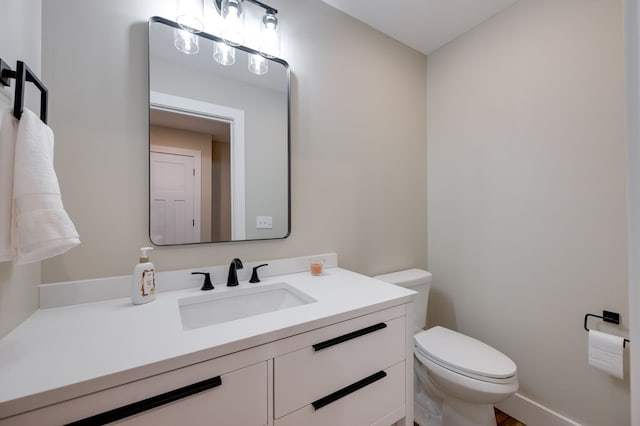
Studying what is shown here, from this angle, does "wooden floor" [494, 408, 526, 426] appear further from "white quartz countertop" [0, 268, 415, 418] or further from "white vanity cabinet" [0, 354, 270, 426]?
"white vanity cabinet" [0, 354, 270, 426]

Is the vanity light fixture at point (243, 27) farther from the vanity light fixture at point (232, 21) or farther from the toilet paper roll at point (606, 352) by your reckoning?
the toilet paper roll at point (606, 352)

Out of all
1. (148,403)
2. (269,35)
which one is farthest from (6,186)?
(269,35)

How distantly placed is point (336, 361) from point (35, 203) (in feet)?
3.00

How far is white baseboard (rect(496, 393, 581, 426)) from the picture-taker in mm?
1357

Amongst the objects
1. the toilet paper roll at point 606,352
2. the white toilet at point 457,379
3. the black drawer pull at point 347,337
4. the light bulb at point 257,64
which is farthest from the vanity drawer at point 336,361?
the light bulb at point 257,64

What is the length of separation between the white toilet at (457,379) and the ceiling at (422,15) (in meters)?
1.69

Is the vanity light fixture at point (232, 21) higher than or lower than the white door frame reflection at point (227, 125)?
higher

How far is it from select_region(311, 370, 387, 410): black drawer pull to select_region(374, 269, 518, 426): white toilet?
235mm

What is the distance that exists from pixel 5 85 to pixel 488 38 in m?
2.29

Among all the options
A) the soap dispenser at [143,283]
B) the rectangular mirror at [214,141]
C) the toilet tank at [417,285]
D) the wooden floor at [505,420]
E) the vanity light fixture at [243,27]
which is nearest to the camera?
the soap dispenser at [143,283]

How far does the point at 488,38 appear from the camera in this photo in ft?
5.49

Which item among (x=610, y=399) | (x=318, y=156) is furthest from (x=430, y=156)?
(x=610, y=399)

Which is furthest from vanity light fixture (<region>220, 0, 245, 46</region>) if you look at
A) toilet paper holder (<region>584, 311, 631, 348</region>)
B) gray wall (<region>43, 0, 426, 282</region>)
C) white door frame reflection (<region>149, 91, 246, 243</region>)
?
toilet paper holder (<region>584, 311, 631, 348</region>)

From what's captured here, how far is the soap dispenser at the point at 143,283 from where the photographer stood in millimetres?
922
